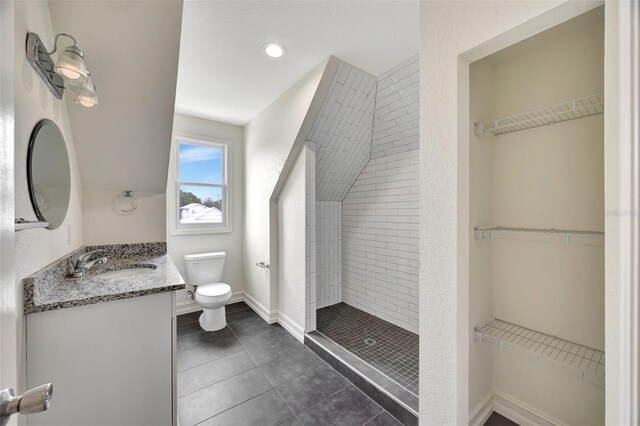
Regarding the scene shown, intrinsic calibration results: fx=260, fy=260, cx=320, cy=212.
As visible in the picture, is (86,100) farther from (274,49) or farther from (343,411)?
(343,411)

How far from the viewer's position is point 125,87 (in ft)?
5.31

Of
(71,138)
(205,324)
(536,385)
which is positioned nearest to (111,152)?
(71,138)

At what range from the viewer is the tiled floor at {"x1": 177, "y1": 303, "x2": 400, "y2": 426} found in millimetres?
1632

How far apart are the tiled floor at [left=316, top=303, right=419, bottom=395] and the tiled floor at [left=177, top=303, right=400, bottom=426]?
0.26m

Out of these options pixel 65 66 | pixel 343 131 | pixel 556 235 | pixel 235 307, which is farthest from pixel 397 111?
pixel 235 307

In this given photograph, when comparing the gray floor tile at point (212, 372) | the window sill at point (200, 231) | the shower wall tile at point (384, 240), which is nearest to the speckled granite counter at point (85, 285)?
the gray floor tile at point (212, 372)

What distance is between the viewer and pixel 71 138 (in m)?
1.70

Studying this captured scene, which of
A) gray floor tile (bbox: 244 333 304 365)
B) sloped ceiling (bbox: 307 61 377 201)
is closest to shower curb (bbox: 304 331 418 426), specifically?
gray floor tile (bbox: 244 333 304 365)

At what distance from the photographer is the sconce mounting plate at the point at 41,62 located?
1.09m

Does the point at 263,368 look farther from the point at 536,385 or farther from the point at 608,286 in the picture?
the point at 608,286

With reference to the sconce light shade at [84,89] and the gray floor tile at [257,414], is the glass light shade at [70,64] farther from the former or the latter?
the gray floor tile at [257,414]

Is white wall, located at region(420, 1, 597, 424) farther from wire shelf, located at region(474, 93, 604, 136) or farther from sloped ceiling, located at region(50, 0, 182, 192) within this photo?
sloped ceiling, located at region(50, 0, 182, 192)

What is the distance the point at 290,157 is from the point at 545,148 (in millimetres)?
1889

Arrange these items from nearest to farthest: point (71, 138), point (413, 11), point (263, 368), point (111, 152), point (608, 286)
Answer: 1. point (608, 286)
2. point (413, 11)
3. point (71, 138)
4. point (111, 152)
5. point (263, 368)
